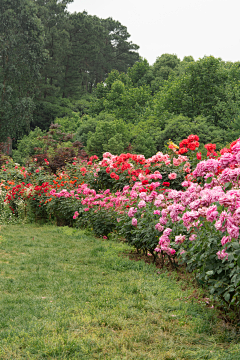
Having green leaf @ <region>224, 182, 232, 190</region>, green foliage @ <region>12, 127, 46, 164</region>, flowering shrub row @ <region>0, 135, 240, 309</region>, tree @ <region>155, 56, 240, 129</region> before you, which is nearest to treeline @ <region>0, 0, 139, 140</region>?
green foliage @ <region>12, 127, 46, 164</region>

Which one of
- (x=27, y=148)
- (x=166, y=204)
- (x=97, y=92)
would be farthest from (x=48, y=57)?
(x=166, y=204)

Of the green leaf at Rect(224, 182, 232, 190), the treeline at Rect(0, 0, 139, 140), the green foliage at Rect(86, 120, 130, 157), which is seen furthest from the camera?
the treeline at Rect(0, 0, 139, 140)

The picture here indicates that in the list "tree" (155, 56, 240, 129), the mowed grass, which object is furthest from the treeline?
the mowed grass

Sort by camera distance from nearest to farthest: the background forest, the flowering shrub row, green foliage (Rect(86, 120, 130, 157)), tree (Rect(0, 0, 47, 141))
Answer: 1. the flowering shrub row
2. green foliage (Rect(86, 120, 130, 157))
3. the background forest
4. tree (Rect(0, 0, 47, 141))

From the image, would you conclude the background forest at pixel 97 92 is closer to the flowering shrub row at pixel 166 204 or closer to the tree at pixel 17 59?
the tree at pixel 17 59

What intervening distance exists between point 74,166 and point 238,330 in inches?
332

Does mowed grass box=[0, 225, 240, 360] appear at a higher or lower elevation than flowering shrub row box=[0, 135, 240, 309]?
lower

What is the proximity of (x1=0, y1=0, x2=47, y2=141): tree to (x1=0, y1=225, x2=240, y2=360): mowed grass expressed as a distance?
21497mm

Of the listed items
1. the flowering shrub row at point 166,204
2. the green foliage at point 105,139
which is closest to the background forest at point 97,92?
the green foliage at point 105,139

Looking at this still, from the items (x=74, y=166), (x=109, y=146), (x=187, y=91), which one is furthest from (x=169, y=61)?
(x=74, y=166)

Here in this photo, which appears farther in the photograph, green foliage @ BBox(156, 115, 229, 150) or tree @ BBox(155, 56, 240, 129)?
tree @ BBox(155, 56, 240, 129)

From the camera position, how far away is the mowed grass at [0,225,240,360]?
103 inches

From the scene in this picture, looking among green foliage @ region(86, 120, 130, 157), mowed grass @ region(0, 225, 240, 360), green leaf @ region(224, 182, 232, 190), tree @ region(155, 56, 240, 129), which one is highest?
tree @ region(155, 56, 240, 129)

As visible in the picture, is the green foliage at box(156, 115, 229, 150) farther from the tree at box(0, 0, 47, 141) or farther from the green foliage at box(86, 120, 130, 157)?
the tree at box(0, 0, 47, 141)
